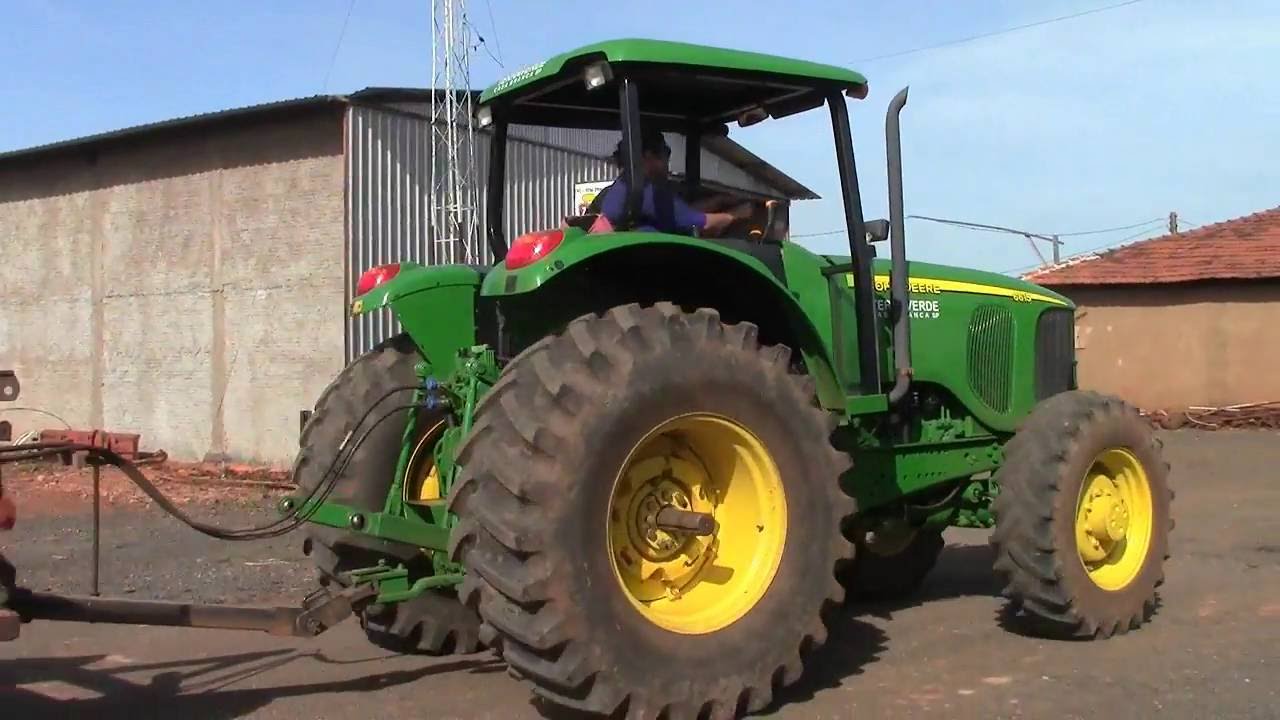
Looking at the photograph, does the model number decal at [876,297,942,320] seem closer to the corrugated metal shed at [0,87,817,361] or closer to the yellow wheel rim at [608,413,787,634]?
the yellow wheel rim at [608,413,787,634]

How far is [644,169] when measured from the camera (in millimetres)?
5098

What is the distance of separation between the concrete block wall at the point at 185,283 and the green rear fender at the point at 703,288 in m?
9.28

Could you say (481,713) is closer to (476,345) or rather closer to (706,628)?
(706,628)

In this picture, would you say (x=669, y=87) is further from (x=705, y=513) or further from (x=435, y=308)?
(x=705, y=513)

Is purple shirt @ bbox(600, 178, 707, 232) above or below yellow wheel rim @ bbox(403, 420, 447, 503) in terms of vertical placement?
above

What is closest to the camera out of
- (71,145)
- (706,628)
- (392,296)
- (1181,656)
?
(706,628)

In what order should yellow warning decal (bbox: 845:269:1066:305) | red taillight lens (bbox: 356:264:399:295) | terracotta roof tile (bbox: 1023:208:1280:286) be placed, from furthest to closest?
terracotta roof tile (bbox: 1023:208:1280:286)
yellow warning decal (bbox: 845:269:1066:305)
red taillight lens (bbox: 356:264:399:295)

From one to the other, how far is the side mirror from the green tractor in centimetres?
3

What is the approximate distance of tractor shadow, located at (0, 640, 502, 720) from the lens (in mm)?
4699

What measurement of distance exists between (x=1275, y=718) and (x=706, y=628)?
2.17 m

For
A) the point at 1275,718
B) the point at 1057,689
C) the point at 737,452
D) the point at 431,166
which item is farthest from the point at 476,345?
the point at 431,166

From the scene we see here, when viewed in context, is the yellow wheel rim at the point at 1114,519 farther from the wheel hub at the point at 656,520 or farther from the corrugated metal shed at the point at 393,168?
the corrugated metal shed at the point at 393,168

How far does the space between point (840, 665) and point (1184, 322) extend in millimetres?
17709

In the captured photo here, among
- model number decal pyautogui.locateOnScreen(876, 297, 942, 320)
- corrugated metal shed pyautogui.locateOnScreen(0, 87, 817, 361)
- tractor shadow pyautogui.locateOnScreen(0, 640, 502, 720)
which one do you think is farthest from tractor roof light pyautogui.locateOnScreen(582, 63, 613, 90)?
corrugated metal shed pyautogui.locateOnScreen(0, 87, 817, 361)
